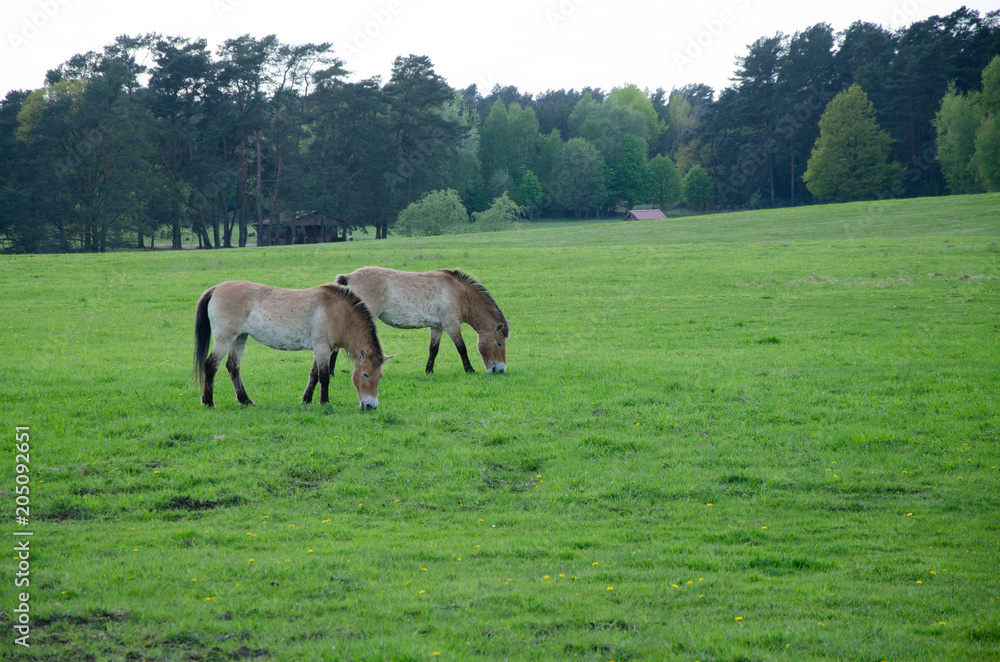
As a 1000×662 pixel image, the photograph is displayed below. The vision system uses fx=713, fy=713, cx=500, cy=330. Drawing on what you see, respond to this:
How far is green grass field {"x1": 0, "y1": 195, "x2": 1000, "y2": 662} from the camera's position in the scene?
496cm

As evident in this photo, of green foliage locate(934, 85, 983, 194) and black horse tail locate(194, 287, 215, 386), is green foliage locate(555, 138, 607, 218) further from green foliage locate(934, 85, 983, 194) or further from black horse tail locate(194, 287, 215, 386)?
black horse tail locate(194, 287, 215, 386)

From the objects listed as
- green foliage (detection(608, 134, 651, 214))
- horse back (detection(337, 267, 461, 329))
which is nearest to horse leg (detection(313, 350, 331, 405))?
horse back (detection(337, 267, 461, 329))

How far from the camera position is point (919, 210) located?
4597 centimetres

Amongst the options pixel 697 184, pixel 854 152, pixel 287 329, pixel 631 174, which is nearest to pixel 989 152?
pixel 854 152

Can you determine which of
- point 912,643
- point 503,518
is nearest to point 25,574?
point 503,518

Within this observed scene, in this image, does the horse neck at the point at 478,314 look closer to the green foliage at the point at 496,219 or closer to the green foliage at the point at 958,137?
the green foliage at the point at 496,219

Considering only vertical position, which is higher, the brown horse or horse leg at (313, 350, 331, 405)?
the brown horse

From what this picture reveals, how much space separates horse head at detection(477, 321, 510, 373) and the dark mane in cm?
297

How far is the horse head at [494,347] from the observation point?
13531mm

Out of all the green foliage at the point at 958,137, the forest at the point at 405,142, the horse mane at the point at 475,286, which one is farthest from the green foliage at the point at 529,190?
the horse mane at the point at 475,286

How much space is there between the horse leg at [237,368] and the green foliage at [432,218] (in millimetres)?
52181

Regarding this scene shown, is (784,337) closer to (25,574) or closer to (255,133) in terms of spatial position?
(25,574)

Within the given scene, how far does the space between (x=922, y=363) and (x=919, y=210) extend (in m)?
38.5

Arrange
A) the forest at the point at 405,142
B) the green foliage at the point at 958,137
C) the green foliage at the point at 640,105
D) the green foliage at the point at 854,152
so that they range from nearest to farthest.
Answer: the forest at the point at 405,142 < the green foliage at the point at 958,137 < the green foliage at the point at 854,152 < the green foliage at the point at 640,105
